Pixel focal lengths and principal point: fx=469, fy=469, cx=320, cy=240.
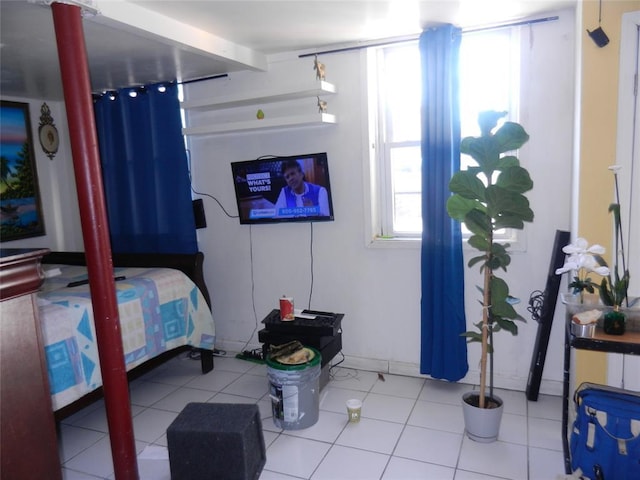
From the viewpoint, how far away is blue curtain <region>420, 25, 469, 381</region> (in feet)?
9.81

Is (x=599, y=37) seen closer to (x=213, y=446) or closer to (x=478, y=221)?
(x=478, y=221)

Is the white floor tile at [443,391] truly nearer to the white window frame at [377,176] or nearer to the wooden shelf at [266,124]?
the white window frame at [377,176]

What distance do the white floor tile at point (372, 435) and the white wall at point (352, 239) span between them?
2.44 feet

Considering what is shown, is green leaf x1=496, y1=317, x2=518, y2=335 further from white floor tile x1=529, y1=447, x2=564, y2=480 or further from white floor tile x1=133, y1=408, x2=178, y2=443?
white floor tile x1=133, y1=408, x2=178, y2=443

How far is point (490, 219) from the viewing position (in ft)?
8.20

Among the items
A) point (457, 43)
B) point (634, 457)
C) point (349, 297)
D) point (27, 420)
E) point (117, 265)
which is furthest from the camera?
point (117, 265)

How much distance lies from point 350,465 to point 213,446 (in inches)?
30.2

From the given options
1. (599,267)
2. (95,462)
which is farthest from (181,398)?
(599,267)

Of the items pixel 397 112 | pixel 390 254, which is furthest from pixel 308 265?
pixel 397 112

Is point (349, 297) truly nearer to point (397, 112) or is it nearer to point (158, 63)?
point (397, 112)

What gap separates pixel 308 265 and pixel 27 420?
2256 mm

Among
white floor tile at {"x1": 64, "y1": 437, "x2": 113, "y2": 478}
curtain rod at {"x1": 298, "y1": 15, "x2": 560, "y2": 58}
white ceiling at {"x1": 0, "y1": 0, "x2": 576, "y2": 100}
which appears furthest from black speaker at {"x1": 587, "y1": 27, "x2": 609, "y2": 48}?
white floor tile at {"x1": 64, "y1": 437, "x2": 113, "y2": 478}

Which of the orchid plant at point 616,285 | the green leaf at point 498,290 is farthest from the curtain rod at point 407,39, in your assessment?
the green leaf at point 498,290

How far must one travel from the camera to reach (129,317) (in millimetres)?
3025
